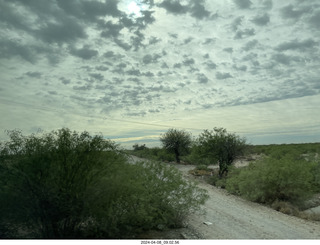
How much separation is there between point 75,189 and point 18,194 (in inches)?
65.5

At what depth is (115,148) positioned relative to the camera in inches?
381

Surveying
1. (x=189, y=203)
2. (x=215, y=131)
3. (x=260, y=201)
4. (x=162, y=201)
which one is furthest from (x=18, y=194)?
(x=215, y=131)

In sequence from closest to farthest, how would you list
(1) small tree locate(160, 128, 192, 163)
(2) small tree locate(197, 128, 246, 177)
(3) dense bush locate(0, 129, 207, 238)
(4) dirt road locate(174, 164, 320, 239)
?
1. (3) dense bush locate(0, 129, 207, 238)
2. (4) dirt road locate(174, 164, 320, 239)
3. (2) small tree locate(197, 128, 246, 177)
4. (1) small tree locate(160, 128, 192, 163)

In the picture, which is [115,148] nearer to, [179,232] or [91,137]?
[91,137]

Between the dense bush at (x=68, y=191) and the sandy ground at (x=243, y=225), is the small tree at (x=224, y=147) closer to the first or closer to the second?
the sandy ground at (x=243, y=225)

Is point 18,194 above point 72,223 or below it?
above

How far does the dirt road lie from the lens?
1113 cm

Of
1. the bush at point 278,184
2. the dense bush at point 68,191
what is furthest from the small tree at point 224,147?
the dense bush at point 68,191

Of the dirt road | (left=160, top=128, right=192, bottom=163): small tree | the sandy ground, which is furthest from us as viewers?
(left=160, top=128, right=192, bottom=163): small tree

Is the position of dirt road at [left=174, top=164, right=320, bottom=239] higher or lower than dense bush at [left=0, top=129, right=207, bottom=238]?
lower

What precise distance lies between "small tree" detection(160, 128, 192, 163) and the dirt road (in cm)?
3253

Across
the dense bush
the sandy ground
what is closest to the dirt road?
the sandy ground

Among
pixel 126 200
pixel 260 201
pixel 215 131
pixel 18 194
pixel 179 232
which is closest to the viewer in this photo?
pixel 18 194

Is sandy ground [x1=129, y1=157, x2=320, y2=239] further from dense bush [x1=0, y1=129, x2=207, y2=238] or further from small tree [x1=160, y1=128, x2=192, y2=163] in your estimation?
small tree [x1=160, y1=128, x2=192, y2=163]
